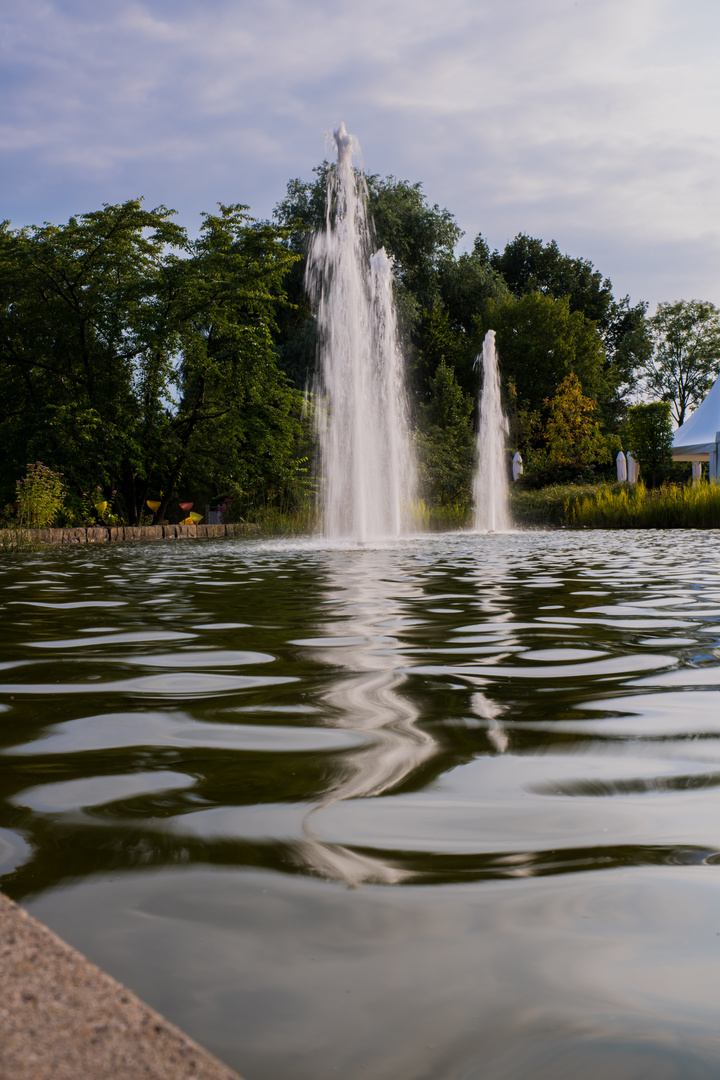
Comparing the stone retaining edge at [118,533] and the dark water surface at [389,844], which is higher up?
the stone retaining edge at [118,533]

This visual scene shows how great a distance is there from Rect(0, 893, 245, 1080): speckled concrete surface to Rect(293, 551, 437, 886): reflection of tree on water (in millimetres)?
533

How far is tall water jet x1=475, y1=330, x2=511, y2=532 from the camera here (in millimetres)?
21859

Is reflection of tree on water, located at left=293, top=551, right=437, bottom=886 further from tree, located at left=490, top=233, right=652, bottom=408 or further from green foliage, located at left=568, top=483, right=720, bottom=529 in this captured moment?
tree, located at left=490, top=233, right=652, bottom=408

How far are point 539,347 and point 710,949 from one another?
4089 centimetres

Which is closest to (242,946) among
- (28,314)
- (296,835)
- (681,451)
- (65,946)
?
(65,946)

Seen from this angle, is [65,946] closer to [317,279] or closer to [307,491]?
Answer: [307,491]

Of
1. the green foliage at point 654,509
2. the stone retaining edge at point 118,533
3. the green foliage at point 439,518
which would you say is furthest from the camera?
the green foliage at point 439,518

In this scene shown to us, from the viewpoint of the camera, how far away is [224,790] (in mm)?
1707

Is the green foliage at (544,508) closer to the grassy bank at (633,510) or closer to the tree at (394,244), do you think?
the grassy bank at (633,510)

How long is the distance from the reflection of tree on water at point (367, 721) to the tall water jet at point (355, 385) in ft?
29.3

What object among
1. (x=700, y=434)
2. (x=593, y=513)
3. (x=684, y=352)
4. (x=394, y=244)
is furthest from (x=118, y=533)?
(x=684, y=352)

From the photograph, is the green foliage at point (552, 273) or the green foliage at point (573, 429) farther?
the green foliage at point (552, 273)

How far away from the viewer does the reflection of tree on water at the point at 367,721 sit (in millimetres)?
1340

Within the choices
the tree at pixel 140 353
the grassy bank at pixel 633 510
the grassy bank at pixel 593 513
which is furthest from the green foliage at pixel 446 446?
the tree at pixel 140 353
